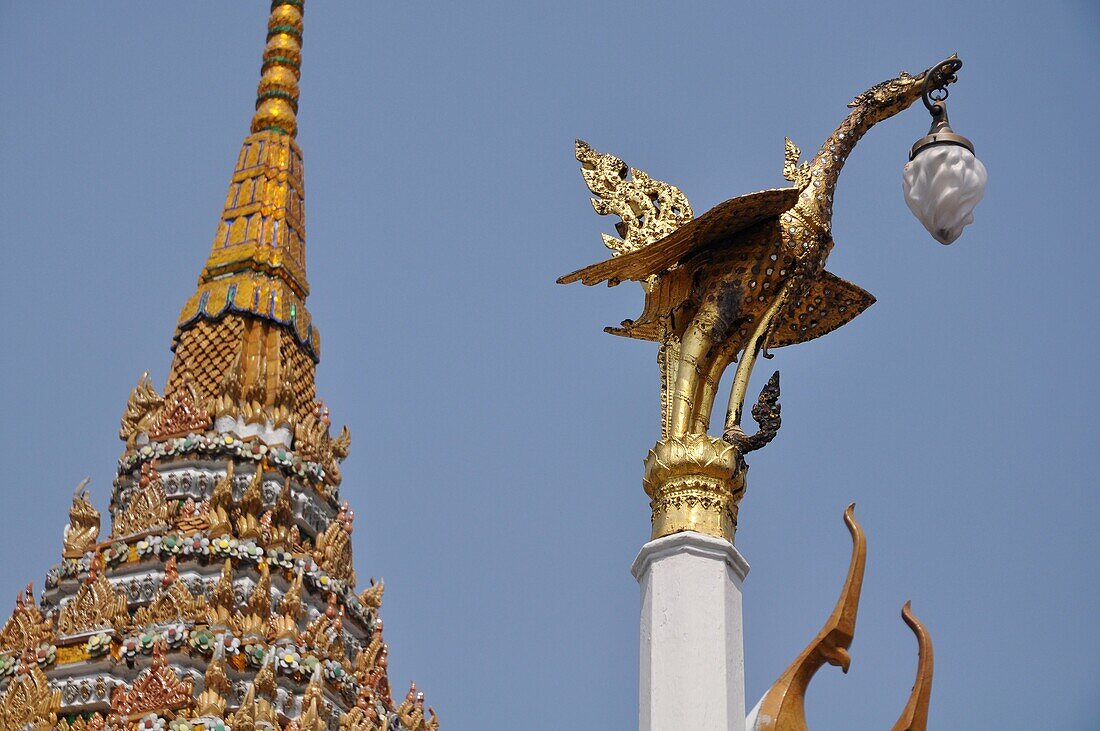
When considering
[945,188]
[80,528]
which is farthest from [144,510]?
[945,188]

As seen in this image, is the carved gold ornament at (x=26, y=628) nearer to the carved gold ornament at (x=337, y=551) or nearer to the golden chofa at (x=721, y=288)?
the carved gold ornament at (x=337, y=551)

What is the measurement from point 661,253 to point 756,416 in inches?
40.2

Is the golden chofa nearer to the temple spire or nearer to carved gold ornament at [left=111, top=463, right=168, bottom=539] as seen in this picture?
carved gold ornament at [left=111, top=463, right=168, bottom=539]

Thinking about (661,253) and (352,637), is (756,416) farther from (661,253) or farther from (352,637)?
(352,637)

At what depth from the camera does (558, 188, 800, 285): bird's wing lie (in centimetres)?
984

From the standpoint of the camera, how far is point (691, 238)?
32.6 feet

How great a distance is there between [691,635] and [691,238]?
90.2 inches

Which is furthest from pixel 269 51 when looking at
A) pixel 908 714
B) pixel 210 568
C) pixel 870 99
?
pixel 908 714

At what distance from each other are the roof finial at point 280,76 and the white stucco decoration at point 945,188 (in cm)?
2401

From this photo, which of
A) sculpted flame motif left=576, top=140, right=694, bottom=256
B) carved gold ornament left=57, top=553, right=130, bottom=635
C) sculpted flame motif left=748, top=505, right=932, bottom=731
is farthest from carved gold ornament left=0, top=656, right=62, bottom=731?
sculpted flame motif left=748, top=505, right=932, bottom=731

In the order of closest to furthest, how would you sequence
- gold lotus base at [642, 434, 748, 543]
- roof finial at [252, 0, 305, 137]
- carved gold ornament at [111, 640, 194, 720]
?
gold lotus base at [642, 434, 748, 543] < carved gold ornament at [111, 640, 194, 720] < roof finial at [252, 0, 305, 137]

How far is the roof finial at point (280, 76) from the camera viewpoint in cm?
3278

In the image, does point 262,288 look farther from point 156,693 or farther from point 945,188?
point 945,188

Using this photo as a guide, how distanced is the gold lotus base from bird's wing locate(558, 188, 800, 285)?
3.31ft
